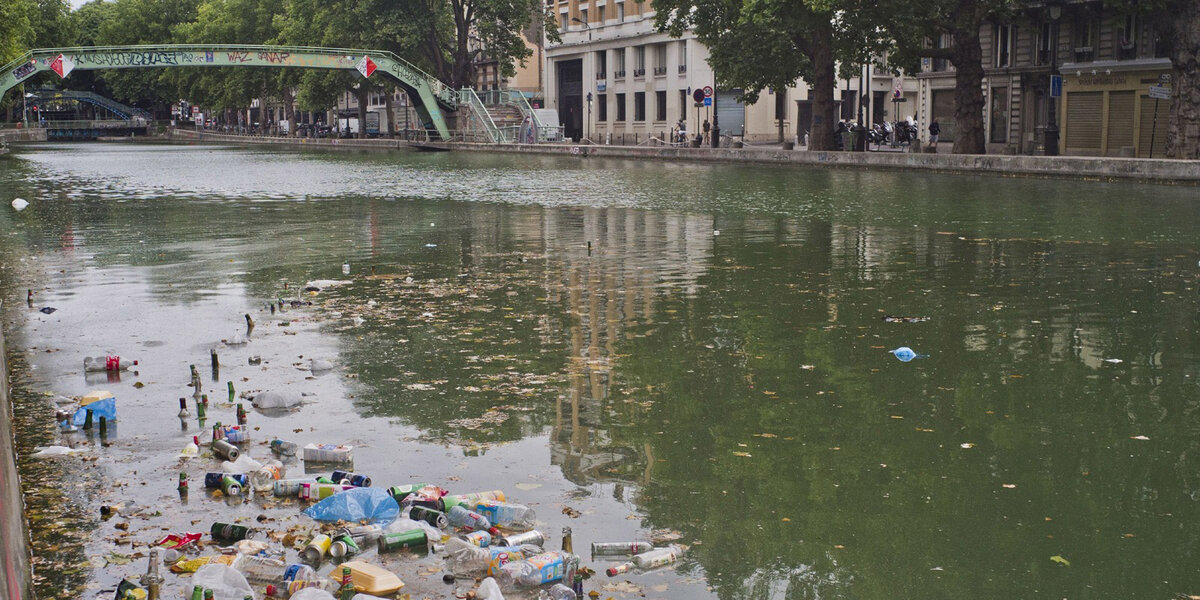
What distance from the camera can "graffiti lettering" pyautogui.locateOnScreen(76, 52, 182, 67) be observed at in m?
65.3

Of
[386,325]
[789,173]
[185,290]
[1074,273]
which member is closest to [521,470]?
[386,325]

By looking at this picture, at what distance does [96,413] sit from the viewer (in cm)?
775

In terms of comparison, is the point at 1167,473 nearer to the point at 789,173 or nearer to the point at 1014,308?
the point at 1014,308

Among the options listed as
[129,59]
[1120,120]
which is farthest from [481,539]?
[129,59]

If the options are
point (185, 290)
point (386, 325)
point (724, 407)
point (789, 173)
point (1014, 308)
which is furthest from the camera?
point (789, 173)

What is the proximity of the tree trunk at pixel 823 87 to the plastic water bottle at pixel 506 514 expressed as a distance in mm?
38132

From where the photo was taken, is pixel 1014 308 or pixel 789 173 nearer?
pixel 1014 308

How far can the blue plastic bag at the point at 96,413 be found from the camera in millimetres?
7707

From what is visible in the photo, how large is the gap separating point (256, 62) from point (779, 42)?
3654 cm

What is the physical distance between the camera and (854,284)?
13.4m

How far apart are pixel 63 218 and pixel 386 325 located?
14.1 meters

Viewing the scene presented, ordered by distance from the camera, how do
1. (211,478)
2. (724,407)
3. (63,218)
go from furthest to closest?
1. (63,218)
2. (724,407)
3. (211,478)

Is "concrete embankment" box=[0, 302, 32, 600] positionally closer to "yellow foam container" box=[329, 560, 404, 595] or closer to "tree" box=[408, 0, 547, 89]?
"yellow foam container" box=[329, 560, 404, 595]

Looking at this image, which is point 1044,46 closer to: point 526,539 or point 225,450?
point 225,450
